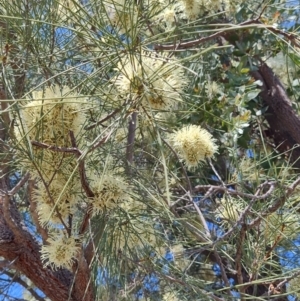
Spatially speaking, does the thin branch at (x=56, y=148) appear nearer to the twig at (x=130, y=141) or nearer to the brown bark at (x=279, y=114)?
the twig at (x=130, y=141)

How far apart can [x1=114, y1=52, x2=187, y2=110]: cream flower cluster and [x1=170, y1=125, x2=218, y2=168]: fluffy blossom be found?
12 centimetres

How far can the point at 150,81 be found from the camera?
62 cm

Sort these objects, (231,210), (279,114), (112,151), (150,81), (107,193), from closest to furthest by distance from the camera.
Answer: (150,81) → (107,193) → (112,151) → (231,210) → (279,114)

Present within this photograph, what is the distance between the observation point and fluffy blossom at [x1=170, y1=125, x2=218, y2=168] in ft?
2.56

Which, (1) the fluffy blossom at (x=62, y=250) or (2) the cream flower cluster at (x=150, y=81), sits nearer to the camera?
(2) the cream flower cluster at (x=150, y=81)

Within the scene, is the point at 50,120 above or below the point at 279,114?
below

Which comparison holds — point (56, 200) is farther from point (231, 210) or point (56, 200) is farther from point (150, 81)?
point (231, 210)

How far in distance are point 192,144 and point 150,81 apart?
0.19 meters

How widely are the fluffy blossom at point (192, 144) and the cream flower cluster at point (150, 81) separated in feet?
0.38

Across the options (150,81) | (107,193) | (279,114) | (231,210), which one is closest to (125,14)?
(150,81)

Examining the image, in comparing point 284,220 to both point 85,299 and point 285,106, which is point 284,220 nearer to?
point 85,299

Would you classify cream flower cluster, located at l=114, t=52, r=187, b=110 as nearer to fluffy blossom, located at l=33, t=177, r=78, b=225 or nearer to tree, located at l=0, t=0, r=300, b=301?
tree, located at l=0, t=0, r=300, b=301

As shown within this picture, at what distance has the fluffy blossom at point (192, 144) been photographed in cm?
78

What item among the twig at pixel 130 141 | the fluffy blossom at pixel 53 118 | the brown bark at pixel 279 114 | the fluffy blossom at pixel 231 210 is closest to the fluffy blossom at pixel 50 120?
the fluffy blossom at pixel 53 118
